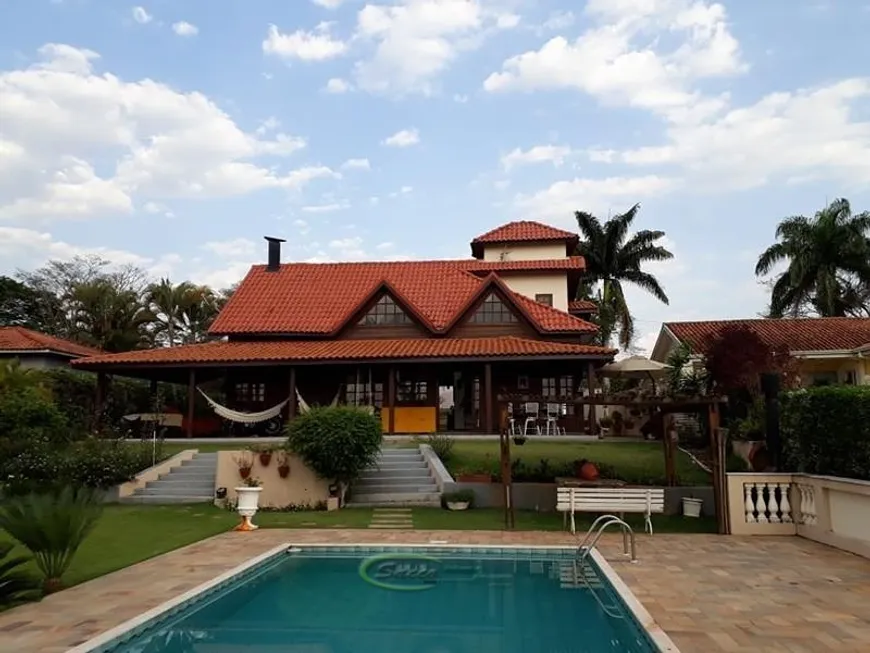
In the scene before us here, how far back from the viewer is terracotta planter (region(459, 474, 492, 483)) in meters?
13.8

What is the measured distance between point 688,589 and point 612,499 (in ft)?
12.6

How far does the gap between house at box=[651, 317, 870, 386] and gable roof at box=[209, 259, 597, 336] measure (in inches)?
253

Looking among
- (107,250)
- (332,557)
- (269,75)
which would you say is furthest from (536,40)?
(107,250)

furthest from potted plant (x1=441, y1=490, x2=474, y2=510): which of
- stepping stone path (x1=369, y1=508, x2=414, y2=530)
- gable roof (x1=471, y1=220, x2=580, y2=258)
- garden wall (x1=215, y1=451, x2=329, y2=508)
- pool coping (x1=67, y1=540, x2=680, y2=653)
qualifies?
gable roof (x1=471, y1=220, x2=580, y2=258)

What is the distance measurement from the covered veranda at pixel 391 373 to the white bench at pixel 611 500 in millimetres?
8807

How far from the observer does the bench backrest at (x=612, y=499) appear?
10875 millimetres

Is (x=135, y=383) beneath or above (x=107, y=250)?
beneath

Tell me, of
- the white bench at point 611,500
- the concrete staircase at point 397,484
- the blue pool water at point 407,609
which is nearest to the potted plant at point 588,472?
the white bench at point 611,500

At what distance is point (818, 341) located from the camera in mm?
24828

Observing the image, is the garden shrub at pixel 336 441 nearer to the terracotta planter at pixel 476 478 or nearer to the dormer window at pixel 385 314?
the terracotta planter at pixel 476 478

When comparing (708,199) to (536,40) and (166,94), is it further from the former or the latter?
(166,94)

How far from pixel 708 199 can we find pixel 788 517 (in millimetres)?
11188

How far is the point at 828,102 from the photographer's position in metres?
14.0

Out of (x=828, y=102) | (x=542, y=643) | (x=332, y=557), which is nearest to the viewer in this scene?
(x=542, y=643)
